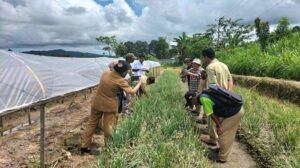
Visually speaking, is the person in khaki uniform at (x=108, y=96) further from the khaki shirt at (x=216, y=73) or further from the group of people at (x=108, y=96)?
the khaki shirt at (x=216, y=73)

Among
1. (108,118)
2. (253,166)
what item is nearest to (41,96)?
(108,118)

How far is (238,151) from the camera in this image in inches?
218

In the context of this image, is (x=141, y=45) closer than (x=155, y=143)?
No

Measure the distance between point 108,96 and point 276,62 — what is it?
791 cm

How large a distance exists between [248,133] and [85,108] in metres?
5.34

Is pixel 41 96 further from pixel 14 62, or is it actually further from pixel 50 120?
pixel 50 120

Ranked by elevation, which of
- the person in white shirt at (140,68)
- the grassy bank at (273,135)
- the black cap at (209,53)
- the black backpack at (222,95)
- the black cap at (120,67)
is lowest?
the grassy bank at (273,135)

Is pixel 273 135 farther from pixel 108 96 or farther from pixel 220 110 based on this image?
pixel 108 96

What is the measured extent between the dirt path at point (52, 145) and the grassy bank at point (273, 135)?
2.23 m

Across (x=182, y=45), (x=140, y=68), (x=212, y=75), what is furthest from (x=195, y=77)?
(x=182, y=45)

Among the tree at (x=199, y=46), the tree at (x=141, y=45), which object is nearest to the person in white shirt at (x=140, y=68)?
the tree at (x=199, y=46)

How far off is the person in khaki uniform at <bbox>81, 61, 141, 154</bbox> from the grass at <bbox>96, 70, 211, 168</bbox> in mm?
208

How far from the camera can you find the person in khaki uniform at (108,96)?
502cm

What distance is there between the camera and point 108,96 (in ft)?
16.6
